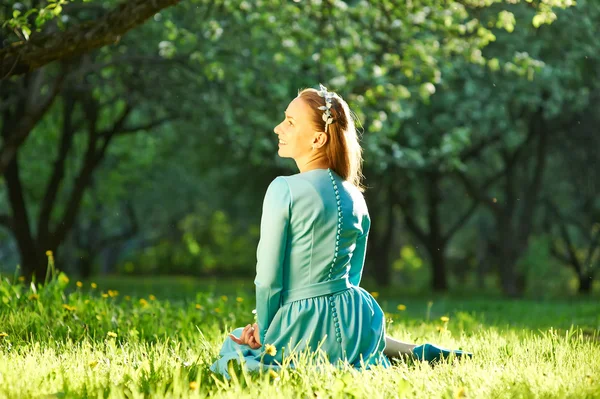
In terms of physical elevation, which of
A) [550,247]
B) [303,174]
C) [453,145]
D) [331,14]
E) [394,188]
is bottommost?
[550,247]

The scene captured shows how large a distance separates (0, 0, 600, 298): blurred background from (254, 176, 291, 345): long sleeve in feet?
9.15

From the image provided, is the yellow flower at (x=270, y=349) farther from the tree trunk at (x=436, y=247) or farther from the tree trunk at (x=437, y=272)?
the tree trunk at (x=437, y=272)

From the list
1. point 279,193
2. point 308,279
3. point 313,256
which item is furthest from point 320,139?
point 308,279

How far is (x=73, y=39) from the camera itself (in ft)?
21.9

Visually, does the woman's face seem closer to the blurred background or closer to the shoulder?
the shoulder

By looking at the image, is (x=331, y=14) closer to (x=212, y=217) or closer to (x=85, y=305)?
(x=85, y=305)

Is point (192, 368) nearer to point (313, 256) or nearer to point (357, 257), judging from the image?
point (313, 256)

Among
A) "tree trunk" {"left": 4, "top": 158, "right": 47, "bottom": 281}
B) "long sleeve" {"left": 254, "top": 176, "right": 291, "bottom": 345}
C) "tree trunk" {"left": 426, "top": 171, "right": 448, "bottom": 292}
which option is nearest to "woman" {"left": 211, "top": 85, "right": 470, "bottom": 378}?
"long sleeve" {"left": 254, "top": 176, "right": 291, "bottom": 345}

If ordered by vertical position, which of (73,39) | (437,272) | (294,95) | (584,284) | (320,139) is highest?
(73,39)

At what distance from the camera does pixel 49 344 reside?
18.1ft

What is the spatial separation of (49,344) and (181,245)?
32.1 meters

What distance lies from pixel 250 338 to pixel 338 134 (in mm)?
1248

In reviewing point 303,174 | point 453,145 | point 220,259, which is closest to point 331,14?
point 453,145

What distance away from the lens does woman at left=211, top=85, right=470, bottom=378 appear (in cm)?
444
